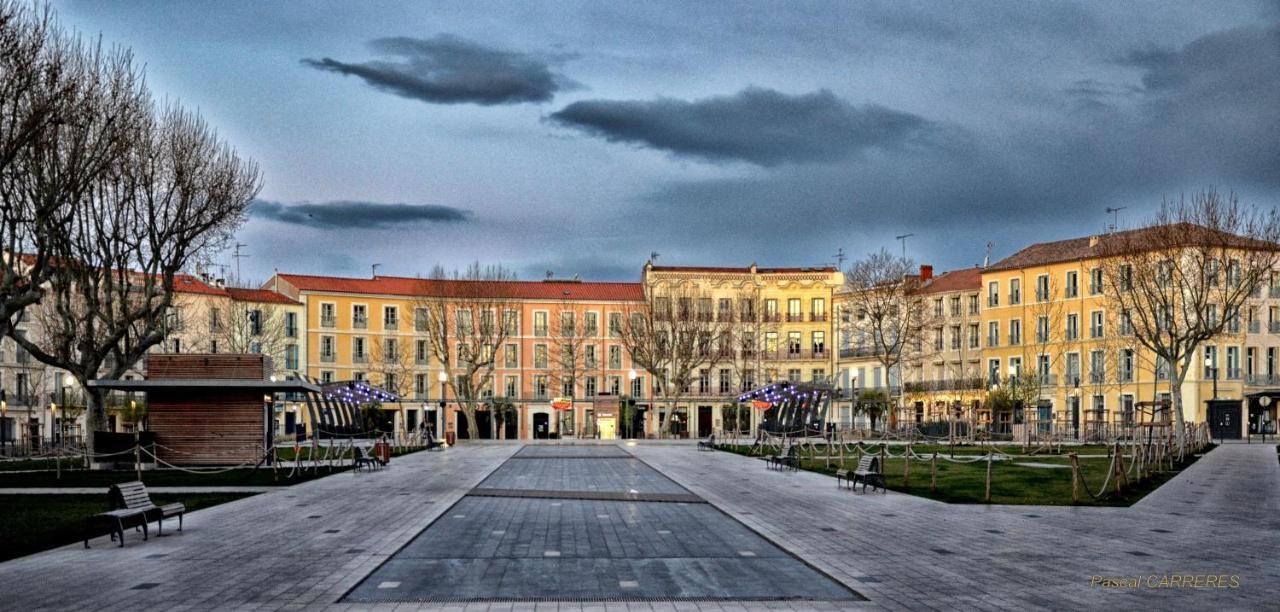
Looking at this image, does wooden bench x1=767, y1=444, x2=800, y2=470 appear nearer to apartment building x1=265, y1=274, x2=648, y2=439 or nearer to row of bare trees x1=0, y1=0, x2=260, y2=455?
row of bare trees x1=0, y1=0, x2=260, y2=455

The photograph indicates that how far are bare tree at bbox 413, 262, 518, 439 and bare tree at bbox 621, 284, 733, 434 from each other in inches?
393

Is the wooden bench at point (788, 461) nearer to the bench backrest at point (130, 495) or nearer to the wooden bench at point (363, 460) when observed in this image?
the wooden bench at point (363, 460)

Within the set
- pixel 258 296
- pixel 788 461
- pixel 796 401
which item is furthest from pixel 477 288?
pixel 788 461

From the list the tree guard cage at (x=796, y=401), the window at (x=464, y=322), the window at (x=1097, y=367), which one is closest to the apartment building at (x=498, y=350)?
the window at (x=464, y=322)

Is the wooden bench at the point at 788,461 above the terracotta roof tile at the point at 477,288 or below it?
below

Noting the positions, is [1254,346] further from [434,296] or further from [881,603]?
[881,603]

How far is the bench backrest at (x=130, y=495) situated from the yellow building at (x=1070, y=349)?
5425cm

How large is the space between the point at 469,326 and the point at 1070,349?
4305cm

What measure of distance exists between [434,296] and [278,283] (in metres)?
16.6

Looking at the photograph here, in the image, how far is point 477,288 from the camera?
78.5 m

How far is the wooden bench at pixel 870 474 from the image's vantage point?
24.8 metres

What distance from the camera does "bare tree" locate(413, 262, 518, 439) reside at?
245 ft

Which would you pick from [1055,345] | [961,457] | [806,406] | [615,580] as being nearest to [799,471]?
[961,457]

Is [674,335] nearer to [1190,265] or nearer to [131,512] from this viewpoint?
[1190,265]
